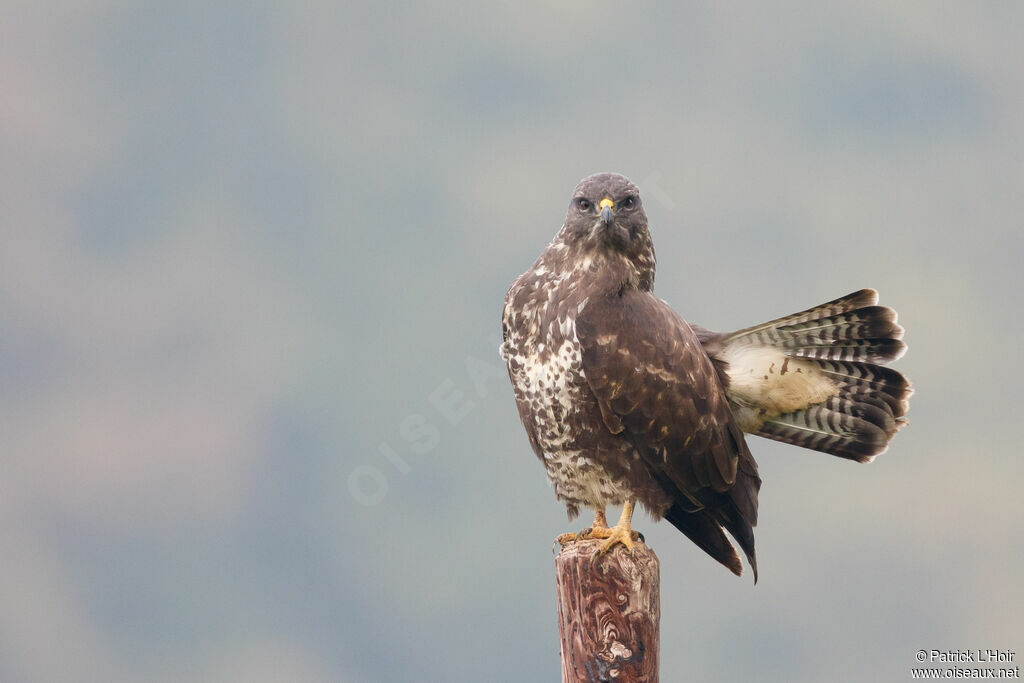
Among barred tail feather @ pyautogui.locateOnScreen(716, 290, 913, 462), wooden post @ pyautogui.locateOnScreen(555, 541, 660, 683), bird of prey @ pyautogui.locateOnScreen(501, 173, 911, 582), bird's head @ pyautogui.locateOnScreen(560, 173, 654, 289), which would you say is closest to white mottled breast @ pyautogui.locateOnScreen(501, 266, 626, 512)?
bird of prey @ pyautogui.locateOnScreen(501, 173, 911, 582)

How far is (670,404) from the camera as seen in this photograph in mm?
5043

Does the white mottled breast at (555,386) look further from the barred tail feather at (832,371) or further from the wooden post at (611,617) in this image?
the barred tail feather at (832,371)

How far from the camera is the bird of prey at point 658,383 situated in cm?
500

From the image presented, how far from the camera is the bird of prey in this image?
500 cm

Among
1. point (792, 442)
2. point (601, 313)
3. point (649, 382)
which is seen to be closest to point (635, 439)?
point (649, 382)

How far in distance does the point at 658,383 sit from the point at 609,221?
0.78 metres

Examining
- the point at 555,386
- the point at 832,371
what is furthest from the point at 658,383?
the point at 832,371

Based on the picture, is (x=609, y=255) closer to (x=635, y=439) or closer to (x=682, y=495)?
(x=635, y=439)

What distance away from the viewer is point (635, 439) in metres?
5.06

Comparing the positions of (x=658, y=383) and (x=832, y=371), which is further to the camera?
(x=832, y=371)

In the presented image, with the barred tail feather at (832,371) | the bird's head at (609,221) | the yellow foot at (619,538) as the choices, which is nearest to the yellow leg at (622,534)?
the yellow foot at (619,538)

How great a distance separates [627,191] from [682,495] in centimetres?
149

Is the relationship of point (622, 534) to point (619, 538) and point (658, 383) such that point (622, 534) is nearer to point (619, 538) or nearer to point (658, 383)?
point (619, 538)

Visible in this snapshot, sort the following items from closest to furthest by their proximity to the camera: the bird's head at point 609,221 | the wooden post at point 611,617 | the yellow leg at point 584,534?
the wooden post at point 611,617 < the bird's head at point 609,221 < the yellow leg at point 584,534
